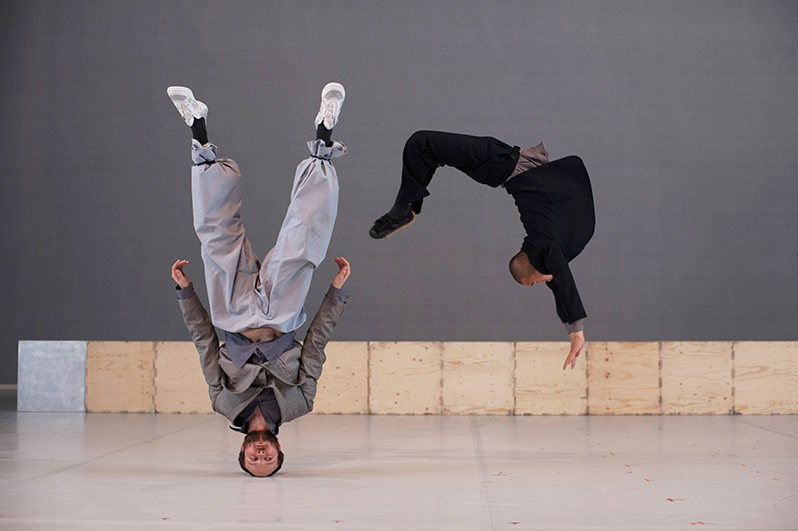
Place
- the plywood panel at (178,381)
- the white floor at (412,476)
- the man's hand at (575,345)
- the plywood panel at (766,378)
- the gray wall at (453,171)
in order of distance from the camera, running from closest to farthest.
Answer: the white floor at (412,476)
the man's hand at (575,345)
the plywood panel at (766,378)
the plywood panel at (178,381)
the gray wall at (453,171)

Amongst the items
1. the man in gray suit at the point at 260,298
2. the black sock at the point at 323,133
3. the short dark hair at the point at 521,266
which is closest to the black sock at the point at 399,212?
the man in gray suit at the point at 260,298

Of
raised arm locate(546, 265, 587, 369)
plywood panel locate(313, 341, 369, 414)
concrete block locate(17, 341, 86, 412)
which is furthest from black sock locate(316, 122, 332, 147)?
concrete block locate(17, 341, 86, 412)

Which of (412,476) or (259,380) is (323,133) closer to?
(259,380)

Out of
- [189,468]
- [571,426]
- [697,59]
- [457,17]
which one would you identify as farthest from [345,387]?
[697,59]

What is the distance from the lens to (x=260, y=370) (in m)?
3.95

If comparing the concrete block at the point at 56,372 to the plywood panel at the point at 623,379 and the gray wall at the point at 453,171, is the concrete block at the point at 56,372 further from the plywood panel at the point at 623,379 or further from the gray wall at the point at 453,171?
the plywood panel at the point at 623,379

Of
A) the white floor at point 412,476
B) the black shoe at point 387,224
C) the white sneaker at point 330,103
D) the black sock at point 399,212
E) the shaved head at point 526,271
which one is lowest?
the white floor at point 412,476

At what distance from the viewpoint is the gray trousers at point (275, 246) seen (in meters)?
4.01

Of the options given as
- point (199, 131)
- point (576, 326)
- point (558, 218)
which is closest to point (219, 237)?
point (199, 131)

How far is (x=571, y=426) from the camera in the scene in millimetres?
5801

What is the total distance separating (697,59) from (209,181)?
5142 millimetres

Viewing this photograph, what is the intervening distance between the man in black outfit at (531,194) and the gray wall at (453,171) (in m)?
3.16

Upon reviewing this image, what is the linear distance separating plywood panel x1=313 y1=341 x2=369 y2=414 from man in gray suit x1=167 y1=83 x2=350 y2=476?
95.1 inches

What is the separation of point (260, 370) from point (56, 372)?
347cm
